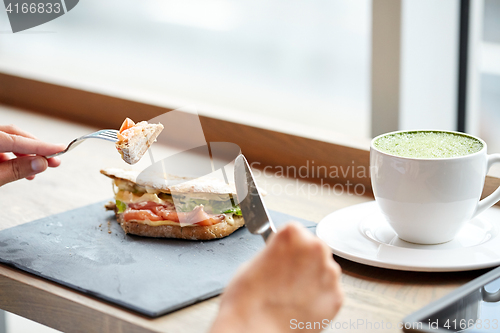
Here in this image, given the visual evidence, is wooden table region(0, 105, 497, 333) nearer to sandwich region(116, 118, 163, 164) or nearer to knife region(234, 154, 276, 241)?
knife region(234, 154, 276, 241)

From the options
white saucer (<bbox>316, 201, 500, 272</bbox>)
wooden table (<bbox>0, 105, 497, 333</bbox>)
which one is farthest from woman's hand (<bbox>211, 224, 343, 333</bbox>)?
white saucer (<bbox>316, 201, 500, 272</bbox>)

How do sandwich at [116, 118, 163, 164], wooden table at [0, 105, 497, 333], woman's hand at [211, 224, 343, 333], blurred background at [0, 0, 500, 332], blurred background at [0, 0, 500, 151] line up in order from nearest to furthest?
woman's hand at [211, 224, 343, 333], wooden table at [0, 105, 497, 333], sandwich at [116, 118, 163, 164], blurred background at [0, 0, 500, 332], blurred background at [0, 0, 500, 151]

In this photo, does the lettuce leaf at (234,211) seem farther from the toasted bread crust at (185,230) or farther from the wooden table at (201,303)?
the wooden table at (201,303)

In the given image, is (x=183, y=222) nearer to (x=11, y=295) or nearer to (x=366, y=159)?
(x=11, y=295)

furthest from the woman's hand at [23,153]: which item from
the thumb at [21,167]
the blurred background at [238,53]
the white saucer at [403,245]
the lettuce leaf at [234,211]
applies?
the blurred background at [238,53]

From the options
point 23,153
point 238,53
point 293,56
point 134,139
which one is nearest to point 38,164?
point 23,153

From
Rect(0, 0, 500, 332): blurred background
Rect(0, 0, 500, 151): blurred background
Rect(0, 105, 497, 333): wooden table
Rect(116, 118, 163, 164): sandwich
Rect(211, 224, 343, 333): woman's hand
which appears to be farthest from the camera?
Rect(0, 0, 500, 151): blurred background
